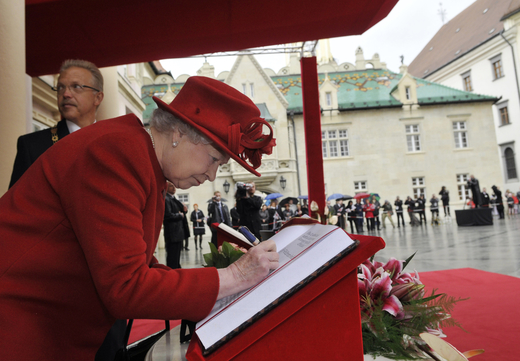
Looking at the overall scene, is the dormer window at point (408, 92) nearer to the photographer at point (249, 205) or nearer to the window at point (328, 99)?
the window at point (328, 99)

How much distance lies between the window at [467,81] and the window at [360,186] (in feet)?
53.7

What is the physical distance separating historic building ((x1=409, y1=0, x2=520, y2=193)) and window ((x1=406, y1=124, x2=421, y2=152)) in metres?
4.27

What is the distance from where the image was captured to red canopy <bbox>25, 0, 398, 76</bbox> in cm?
388

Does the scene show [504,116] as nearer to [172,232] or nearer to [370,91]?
[370,91]

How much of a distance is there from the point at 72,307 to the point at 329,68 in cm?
3138

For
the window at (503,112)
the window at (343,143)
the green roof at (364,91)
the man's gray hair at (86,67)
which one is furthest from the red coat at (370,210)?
the window at (503,112)

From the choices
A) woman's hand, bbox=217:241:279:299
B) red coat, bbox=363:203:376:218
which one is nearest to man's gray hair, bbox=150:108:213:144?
woman's hand, bbox=217:241:279:299

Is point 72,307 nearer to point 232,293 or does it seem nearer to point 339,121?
point 232,293

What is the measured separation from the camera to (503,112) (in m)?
31.2

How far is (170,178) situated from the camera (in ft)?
3.65

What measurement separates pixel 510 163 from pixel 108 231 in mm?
37222

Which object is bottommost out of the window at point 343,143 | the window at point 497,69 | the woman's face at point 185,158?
the woman's face at point 185,158

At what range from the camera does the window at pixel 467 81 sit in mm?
33656

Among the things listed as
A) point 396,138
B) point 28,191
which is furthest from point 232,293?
point 396,138
